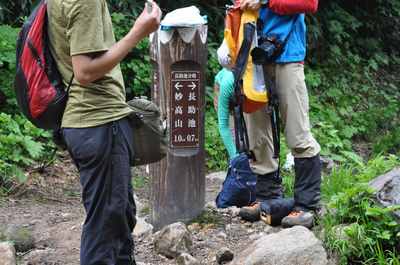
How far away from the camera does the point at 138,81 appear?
6449 mm

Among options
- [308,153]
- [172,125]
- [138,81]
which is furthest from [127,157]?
[138,81]

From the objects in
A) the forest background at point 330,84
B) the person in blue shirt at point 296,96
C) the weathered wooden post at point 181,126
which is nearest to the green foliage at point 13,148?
the forest background at point 330,84

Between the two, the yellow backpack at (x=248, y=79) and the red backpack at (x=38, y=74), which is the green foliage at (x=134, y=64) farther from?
the red backpack at (x=38, y=74)

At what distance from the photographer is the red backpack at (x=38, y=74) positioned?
2.04 m

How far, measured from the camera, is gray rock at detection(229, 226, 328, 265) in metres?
2.73

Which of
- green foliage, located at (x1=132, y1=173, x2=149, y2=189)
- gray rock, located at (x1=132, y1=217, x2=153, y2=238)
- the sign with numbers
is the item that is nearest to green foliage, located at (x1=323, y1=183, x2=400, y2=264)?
the sign with numbers

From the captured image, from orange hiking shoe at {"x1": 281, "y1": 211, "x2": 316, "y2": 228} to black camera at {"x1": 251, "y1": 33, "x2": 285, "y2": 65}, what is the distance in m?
1.21

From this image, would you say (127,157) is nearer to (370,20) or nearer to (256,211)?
(256,211)

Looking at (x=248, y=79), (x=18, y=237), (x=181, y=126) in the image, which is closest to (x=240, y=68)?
(x=248, y=79)

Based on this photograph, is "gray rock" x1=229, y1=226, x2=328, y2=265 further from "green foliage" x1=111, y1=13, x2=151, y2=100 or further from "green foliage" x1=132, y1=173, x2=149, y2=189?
"green foliage" x1=111, y1=13, x2=151, y2=100

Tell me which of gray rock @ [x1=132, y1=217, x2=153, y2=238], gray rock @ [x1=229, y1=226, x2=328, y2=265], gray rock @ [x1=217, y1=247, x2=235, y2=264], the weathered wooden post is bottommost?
gray rock @ [x1=132, y1=217, x2=153, y2=238]

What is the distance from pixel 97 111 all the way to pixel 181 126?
5.34 feet

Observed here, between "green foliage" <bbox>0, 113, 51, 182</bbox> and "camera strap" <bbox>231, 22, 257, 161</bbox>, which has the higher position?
"camera strap" <bbox>231, 22, 257, 161</bbox>

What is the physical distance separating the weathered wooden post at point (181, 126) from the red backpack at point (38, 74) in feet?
5.20
